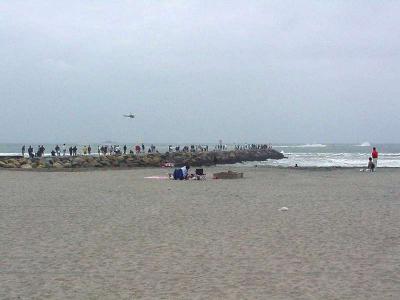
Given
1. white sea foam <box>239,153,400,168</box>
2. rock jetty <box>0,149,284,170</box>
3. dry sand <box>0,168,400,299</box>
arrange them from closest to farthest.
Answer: dry sand <box>0,168,400,299</box> → rock jetty <box>0,149,284,170</box> → white sea foam <box>239,153,400,168</box>

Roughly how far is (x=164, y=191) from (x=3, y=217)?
23.5 feet

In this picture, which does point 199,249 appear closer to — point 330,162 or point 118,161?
point 118,161

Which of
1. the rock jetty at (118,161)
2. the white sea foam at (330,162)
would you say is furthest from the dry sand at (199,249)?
the white sea foam at (330,162)

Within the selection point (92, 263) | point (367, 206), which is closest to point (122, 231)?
point (92, 263)

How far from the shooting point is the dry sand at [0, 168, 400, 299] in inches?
224

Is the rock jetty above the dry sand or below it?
above

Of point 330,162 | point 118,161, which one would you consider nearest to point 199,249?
point 118,161

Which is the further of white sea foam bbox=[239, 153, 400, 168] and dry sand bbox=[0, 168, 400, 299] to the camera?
white sea foam bbox=[239, 153, 400, 168]

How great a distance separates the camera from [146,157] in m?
48.6

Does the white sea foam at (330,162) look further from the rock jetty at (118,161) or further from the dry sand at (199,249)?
the dry sand at (199,249)

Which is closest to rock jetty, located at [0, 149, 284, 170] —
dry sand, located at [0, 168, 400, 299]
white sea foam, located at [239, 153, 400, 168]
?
white sea foam, located at [239, 153, 400, 168]

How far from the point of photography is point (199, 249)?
25.6ft

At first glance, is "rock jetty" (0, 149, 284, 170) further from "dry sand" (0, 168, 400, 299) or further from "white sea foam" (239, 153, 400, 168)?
"dry sand" (0, 168, 400, 299)

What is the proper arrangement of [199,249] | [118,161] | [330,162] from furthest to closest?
[330,162], [118,161], [199,249]
